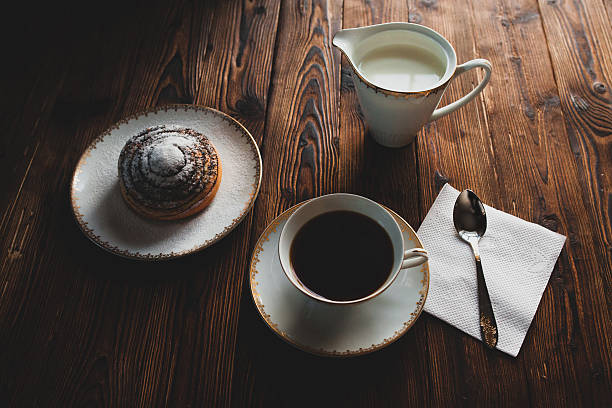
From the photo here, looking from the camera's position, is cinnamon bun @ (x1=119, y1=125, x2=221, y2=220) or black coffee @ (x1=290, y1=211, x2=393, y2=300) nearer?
black coffee @ (x1=290, y1=211, x2=393, y2=300)

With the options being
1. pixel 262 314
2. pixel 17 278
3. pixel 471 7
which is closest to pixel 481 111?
pixel 471 7

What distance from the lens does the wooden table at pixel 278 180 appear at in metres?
0.76

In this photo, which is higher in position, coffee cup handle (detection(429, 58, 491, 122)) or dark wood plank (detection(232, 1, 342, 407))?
coffee cup handle (detection(429, 58, 491, 122))

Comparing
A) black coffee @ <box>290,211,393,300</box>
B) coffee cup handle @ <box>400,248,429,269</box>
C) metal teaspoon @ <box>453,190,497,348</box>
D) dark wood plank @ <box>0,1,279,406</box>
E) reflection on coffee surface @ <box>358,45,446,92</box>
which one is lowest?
dark wood plank @ <box>0,1,279,406</box>

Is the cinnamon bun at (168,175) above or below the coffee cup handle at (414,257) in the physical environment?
below

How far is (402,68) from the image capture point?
34.8 inches

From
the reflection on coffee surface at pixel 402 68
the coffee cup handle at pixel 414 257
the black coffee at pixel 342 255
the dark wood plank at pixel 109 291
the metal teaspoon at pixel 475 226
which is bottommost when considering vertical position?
the dark wood plank at pixel 109 291

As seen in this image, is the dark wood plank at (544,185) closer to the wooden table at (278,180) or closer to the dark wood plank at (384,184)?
the wooden table at (278,180)

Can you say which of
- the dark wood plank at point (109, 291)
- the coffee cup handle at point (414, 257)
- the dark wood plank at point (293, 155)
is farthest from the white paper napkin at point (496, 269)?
the dark wood plank at point (109, 291)

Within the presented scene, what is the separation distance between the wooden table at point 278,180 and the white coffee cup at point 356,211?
0.17 metres

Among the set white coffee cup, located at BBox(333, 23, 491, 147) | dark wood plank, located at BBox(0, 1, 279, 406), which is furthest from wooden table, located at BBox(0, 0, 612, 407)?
white coffee cup, located at BBox(333, 23, 491, 147)

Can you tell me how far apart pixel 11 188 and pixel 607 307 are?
127 centimetres

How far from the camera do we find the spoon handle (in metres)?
0.76

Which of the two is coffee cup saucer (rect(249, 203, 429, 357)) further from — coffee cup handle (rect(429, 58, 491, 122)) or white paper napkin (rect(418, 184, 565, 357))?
coffee cup handle (rect(429, 58, 491, 122))
